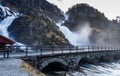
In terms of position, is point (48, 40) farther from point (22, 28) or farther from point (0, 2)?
point (0, 2)

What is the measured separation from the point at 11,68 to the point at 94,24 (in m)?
98.2

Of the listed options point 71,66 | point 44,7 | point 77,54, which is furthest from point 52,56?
point 44,7

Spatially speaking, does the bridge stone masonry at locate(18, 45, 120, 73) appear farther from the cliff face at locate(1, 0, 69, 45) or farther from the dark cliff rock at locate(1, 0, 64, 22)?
the dark cliff rock at locate(1, 0, 64, 22)

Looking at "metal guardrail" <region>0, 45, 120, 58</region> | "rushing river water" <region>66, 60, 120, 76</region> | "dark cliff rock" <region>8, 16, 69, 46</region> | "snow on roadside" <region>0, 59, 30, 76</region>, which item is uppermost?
"dark cliff rock" <region>8, 16, 69, 46</region>

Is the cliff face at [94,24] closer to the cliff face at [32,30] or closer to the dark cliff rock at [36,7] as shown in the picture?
the dark cliff rock at [36,7]

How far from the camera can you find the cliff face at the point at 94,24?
108m

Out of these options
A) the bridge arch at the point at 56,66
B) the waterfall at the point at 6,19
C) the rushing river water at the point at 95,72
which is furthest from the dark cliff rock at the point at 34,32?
the bridge arch at the point at 56,66

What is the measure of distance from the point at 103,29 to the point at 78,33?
18.3 m

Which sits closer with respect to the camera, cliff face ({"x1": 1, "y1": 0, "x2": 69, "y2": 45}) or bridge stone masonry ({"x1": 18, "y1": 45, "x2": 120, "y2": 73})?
bridge stone masonry ({"x1": 18, "y1": 45, "x2": 120, "y2": 73})

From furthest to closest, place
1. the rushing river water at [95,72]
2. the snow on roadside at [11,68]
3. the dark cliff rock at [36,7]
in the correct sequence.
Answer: the dark cliff rock at [36,7], the rushing river water at [95,72], the snow on roadside at [11,68]

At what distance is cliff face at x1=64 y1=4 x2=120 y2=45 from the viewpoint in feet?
355

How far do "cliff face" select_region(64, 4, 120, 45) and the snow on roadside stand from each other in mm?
82182

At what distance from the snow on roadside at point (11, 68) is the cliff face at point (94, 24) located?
82182mm

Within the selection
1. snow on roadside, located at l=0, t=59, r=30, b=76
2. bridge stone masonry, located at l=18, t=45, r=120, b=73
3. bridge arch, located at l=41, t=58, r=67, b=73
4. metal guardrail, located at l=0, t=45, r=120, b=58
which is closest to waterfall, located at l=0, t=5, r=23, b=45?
metal guardrail, located at l=0, t=45, r=120, b=58
